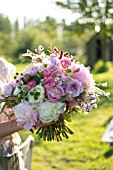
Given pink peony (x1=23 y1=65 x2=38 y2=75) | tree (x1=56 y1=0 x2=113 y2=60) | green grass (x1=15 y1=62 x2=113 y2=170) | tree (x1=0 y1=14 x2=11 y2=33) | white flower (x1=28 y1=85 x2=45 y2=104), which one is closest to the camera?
white flower (x1=28 y1=85 x2=45 y2=104)

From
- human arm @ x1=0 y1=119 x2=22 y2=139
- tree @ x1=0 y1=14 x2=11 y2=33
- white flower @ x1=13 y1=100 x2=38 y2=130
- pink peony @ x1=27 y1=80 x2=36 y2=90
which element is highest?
tree @ x1=0 y1=14 x2=11 y2=33

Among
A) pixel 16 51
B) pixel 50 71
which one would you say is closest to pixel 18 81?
pixel 50 71

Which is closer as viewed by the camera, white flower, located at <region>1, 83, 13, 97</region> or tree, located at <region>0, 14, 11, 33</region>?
white flower, located at <region>1, 83, 13, 97</region>

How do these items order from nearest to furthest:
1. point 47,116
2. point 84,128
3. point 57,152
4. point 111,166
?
point 47,116 < point 111,166 < point 57,152 < point 84,128

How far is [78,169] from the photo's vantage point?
7.55 m

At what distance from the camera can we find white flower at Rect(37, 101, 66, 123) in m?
2.85

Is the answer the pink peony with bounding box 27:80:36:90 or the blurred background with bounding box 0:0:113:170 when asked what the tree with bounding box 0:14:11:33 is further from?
the pink peony with bounding box 27:80:36:90


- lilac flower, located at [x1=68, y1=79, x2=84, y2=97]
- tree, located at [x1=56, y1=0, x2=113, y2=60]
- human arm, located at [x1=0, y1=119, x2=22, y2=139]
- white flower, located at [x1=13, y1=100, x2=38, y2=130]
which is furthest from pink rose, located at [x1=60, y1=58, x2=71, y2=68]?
tree, located at [x1=56, y1=0, x2=113, y2=60]

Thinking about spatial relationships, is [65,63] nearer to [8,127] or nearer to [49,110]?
[49,110]

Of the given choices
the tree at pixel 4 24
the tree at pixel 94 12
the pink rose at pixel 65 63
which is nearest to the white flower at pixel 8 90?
the pink rose at pixel 65 63

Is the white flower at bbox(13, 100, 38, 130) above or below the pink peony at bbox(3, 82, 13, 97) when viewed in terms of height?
below

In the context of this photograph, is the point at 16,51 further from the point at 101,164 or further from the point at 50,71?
the point at 50,71

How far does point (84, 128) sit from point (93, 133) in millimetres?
928

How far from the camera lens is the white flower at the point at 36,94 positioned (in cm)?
285
